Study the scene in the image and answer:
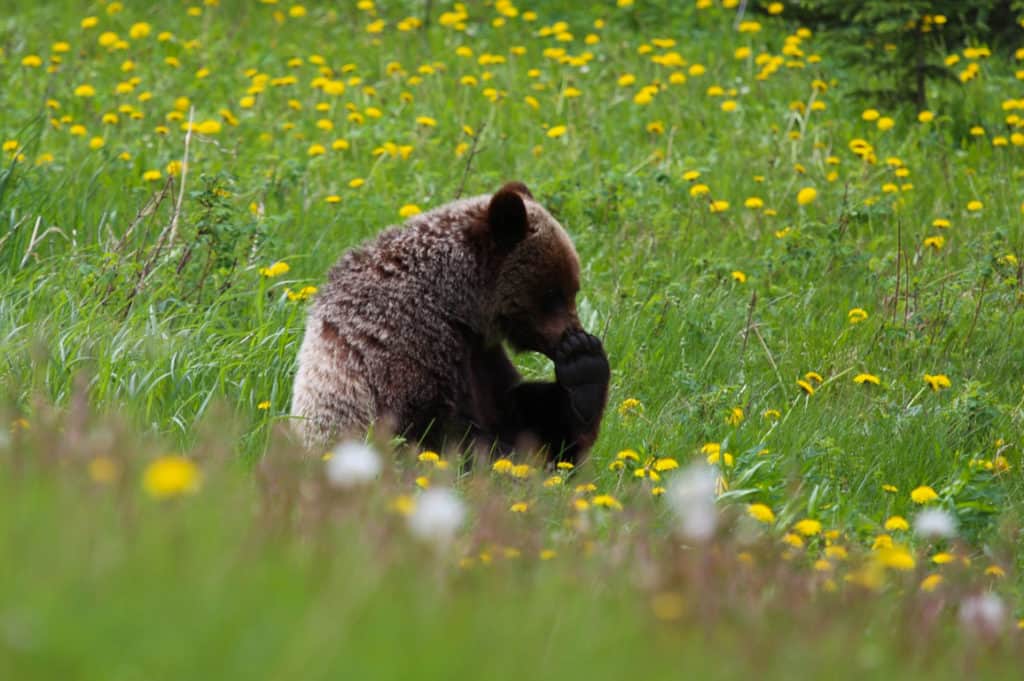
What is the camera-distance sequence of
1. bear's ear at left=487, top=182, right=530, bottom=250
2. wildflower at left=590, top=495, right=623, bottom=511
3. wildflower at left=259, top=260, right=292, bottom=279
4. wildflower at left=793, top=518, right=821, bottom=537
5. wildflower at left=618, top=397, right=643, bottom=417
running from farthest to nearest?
1. wildflower at left=259, top=260, right=292, bottom=279
2. wildflower at left=618, top=397, right=643, bottom=417
3. bear's ear at left=487, top=182, right=530, bottom=250
4. wildflower at left=793, top=518, right=821, bottom=537
5. wildflower at left=590, top=495, right=623, bottom=511

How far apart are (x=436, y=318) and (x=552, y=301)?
617 millimetres

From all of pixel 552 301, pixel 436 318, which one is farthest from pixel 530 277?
pixel 436 318

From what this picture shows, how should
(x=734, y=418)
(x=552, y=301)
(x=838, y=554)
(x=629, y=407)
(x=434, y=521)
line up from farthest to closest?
(x=629, y=407), (x=734, y=418), (x=552, y=301), (x=838, y=554), (x=434, y=521)

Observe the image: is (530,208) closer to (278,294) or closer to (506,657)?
(278,294)

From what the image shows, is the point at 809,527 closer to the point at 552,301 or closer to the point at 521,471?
the point at 521,471

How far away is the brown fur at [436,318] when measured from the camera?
5289 mm

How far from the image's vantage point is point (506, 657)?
249 cm

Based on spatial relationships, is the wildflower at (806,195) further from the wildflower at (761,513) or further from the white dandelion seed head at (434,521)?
the white dandelion seed head at (434,521)

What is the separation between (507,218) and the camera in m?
5.55

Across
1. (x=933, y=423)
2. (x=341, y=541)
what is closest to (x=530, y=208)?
(x=933, y=423)

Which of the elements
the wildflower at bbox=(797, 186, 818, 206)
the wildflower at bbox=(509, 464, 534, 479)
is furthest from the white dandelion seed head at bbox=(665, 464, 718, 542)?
the wildflower at bbox=(797, 186, 818, 206)

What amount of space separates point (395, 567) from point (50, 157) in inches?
260

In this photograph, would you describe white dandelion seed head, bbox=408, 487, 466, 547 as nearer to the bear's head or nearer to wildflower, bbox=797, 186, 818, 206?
the bear's head

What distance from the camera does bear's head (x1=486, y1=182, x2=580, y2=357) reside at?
559cm
